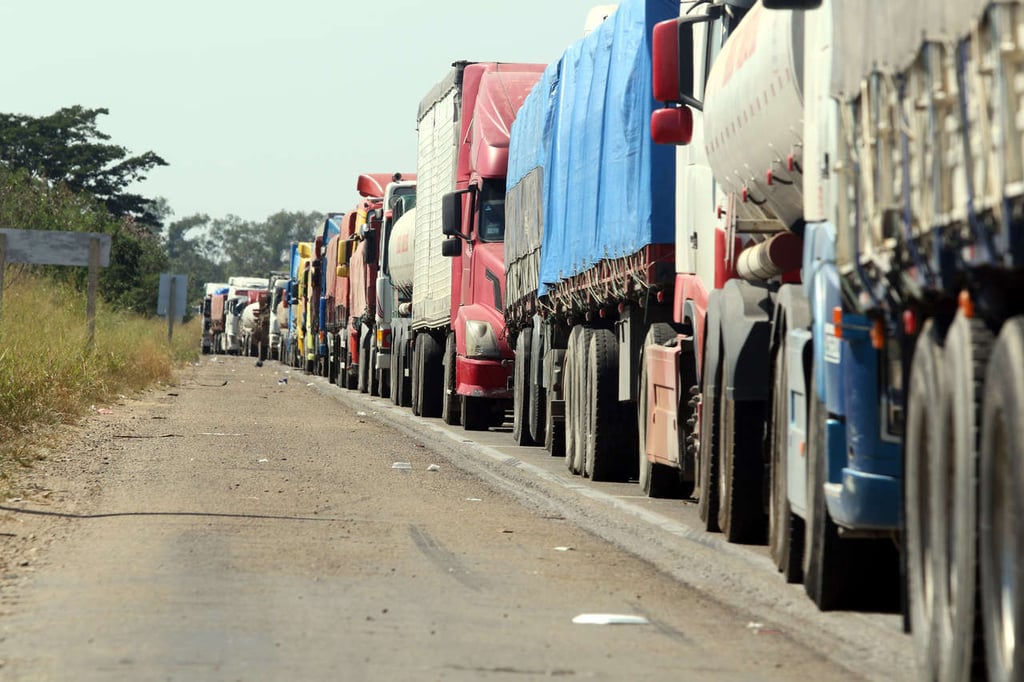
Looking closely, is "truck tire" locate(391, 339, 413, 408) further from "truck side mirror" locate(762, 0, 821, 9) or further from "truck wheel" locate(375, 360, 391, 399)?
"truck side mirror" locate(762, 0, 821, 9)

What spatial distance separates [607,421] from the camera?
14.8 m

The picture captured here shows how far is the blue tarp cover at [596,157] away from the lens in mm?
13508

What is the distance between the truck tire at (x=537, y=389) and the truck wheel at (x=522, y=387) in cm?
30

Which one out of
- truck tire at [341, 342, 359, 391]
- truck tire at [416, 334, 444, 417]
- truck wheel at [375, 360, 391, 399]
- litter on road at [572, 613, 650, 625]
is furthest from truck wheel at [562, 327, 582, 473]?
truck tire at [341, 342, 359, 391]

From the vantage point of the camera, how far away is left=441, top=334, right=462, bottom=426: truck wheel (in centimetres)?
2409

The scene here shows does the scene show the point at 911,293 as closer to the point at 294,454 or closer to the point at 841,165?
the point at 841,165

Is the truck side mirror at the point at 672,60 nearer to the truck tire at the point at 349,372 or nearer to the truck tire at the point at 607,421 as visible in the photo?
the truck tire at the point at 607,421

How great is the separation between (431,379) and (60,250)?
651 centimetres

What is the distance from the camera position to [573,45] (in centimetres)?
1703

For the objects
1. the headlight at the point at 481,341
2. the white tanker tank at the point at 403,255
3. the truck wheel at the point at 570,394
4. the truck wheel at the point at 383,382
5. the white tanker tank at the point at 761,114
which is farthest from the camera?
the truck wheel at the point at 383,382

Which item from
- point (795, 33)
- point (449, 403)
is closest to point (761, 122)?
point (795, 33)

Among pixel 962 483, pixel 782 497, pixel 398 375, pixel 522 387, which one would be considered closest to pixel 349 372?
pixel 398 375

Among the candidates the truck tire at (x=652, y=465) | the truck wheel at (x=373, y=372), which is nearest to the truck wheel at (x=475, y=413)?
the truck tire at (x=652, y=465)

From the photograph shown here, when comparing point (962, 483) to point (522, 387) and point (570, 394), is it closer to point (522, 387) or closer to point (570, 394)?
point (570, 394)
